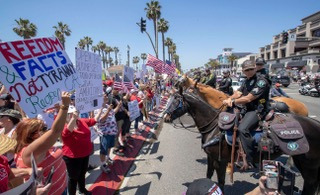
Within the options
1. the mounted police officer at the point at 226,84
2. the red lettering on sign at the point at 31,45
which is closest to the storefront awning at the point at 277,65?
the mounted police officer at the point at 226,84

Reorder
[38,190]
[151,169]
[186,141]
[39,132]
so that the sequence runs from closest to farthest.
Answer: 1. [38,190]
2. [39,132]
3. [151,169]
4. [186,141]

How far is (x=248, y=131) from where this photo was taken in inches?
142

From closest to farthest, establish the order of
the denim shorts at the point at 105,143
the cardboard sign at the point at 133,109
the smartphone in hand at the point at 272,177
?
1. the smartphone in hand at the point at 272,177
2. the denim shorts at the point at 105,143
3. the cardboard sign at the point at 133,109

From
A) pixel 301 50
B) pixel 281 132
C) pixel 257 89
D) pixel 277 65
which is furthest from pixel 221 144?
pixel 301 50

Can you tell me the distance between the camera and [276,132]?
3.52 meters

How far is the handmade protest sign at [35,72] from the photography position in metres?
2.37

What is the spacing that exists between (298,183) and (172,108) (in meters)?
3.24

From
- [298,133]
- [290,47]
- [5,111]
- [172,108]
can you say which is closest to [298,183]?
[298,133]

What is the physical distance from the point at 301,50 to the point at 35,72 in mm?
72309

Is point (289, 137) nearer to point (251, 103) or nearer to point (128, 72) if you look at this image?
point (251, 103)

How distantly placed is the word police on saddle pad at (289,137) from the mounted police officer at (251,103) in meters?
0.32

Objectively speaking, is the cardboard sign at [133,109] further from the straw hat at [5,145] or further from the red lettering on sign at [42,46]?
the straw hat at [5,145]

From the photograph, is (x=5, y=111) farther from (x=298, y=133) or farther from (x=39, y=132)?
(x=298, y=133)

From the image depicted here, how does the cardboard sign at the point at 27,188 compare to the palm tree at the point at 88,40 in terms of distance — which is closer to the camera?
the cardboard sign at the point at 27,188
